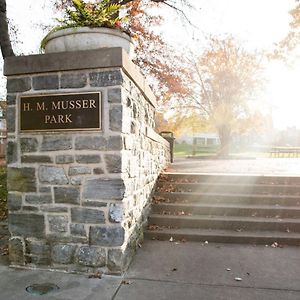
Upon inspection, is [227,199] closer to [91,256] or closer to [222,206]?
[222,206]

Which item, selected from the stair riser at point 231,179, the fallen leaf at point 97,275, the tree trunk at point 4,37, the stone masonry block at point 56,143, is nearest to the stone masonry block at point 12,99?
the stone masonry block at point 56,143

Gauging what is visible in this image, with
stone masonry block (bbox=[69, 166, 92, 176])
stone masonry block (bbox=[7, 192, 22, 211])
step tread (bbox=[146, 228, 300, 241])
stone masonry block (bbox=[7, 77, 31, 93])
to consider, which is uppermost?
stone masonry block (bbox=[7, 77, 31, 93])

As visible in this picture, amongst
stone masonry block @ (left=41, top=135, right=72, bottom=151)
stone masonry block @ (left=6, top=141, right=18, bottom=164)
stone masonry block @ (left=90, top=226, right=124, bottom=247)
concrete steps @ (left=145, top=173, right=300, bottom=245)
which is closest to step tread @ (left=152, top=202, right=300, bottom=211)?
concrete steps @ (left=145, top=173, right=300, bottom=245)

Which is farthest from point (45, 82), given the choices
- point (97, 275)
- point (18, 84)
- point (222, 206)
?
point (222, 206)

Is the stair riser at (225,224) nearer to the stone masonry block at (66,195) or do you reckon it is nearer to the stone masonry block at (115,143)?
the stone masonry block at (66,195)

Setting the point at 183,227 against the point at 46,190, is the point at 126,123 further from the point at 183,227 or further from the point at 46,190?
the point at 183,227

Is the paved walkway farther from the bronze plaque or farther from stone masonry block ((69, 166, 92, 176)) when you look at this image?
the bronze plaque

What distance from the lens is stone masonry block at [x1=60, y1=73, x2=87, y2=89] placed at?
4516 mm

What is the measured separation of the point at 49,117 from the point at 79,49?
0.97m

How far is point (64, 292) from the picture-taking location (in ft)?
12.9

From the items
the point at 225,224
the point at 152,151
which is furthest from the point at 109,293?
the point at 152,151

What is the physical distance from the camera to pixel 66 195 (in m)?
4.57

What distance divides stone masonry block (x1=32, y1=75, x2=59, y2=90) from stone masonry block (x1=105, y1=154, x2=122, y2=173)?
118 centimetres

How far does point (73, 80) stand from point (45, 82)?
1.30 feet
